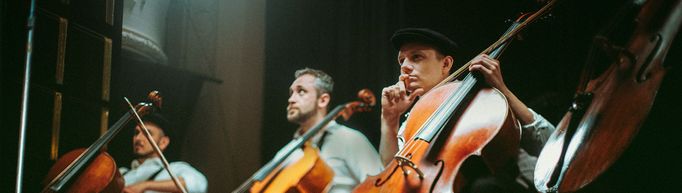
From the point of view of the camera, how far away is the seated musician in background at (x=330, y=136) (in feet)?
8.71

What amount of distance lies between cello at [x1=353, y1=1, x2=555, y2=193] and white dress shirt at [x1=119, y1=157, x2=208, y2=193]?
1.11 metres

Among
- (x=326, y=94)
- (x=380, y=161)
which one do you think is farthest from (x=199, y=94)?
(x=380, y=161)

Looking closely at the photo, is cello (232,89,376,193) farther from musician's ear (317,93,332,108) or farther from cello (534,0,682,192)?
cello (534,0,682,192)

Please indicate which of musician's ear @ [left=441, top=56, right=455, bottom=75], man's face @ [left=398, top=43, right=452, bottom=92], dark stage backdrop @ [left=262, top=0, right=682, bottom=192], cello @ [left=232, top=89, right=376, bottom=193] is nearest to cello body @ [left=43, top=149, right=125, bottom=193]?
cello @ [left=232, top=89, right=376, bottom=193]

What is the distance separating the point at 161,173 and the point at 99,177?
0.23m

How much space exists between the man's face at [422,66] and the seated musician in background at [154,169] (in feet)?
3.24

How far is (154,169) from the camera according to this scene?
2.93m

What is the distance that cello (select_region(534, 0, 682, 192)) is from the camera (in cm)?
177

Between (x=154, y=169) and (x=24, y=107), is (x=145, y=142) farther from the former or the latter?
(x=24, y=107)

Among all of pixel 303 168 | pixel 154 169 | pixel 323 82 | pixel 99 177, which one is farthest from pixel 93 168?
pixel 323 82

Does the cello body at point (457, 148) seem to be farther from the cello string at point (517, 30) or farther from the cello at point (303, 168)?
the cello at point (303, 168)

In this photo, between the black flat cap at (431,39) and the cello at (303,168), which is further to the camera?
the cello at (303,168)

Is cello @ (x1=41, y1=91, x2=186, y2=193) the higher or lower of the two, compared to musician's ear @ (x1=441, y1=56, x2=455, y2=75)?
lower

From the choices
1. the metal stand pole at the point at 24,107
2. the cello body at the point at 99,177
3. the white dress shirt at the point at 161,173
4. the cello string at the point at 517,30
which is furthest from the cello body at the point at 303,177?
the metal stand pole at the point at 24,107
